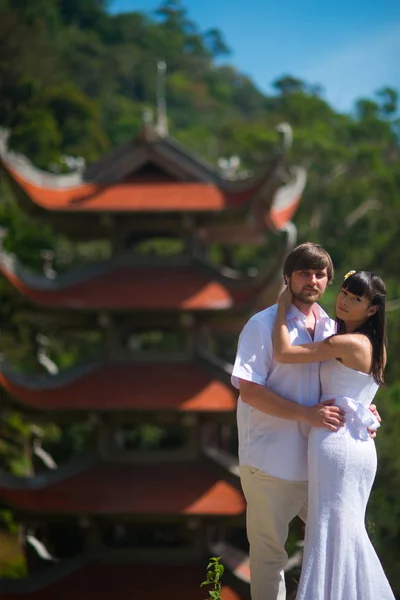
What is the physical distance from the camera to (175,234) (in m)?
15.6

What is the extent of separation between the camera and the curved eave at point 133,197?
14.6 m

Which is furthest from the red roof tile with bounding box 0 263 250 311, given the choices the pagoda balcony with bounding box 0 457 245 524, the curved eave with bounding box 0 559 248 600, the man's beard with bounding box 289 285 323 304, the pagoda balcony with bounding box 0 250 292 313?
the man's beard with bounding box 289 285 323 304

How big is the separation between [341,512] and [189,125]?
192 feet

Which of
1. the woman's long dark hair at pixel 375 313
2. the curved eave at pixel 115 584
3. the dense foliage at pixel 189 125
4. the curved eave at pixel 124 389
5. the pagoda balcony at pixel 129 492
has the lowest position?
the dense foliage at pixel 189 125

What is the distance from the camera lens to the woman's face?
5.02m

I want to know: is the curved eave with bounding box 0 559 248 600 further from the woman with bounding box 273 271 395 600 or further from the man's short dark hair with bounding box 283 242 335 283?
the man's short dark hair with bounding box 283 242 335 283

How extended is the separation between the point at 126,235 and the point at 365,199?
72.8ft

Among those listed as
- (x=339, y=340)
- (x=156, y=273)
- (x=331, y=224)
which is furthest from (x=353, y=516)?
(x=331, y=224)

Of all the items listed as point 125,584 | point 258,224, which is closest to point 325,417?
point 125,584

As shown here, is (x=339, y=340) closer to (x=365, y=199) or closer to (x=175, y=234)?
(x=175, y=234)

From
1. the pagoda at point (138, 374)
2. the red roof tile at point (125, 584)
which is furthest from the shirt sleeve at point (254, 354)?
the pagoda at point (138, 374)

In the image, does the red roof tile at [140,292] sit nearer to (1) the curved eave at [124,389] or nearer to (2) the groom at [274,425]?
(1) the curved eave at [124,389]

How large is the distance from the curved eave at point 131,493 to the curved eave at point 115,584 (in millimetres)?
667

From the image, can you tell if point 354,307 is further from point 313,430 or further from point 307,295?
point 313,430
